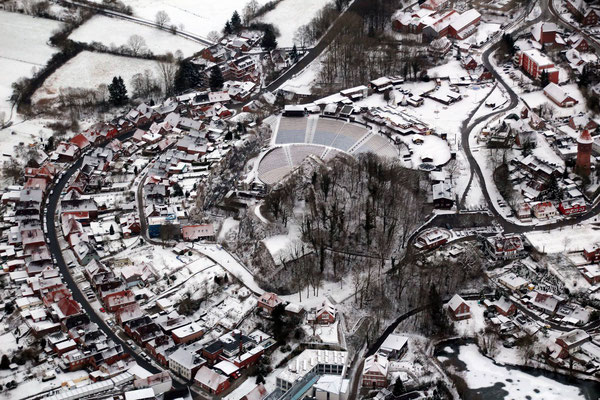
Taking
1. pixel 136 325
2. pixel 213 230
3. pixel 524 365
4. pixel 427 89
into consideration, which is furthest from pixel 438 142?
pixel 136 325

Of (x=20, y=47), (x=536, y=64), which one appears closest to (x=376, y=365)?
(x=536, y=64)

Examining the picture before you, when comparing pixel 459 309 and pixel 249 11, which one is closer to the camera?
pixel 459 309

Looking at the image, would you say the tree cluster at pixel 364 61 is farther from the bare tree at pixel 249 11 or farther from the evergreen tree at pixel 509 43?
the bare tree at pixel 249 11

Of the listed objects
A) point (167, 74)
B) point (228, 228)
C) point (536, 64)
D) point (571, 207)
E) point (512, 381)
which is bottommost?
point (512, 381)

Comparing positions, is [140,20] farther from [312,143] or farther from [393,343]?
[393,343]

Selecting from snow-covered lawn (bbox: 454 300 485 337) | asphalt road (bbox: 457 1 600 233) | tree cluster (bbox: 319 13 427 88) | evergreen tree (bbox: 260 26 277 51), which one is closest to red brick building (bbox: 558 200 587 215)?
asphalt road (bbox: 457 1 600 233)

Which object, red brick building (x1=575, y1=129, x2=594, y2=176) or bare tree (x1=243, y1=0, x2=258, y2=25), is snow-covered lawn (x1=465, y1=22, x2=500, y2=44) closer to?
bare tree (x1=243, y1=0, x2=258, y2=25)

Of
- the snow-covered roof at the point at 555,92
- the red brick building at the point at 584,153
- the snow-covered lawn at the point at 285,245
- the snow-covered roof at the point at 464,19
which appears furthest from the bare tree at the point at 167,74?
the red brick building at the point at 584,153
